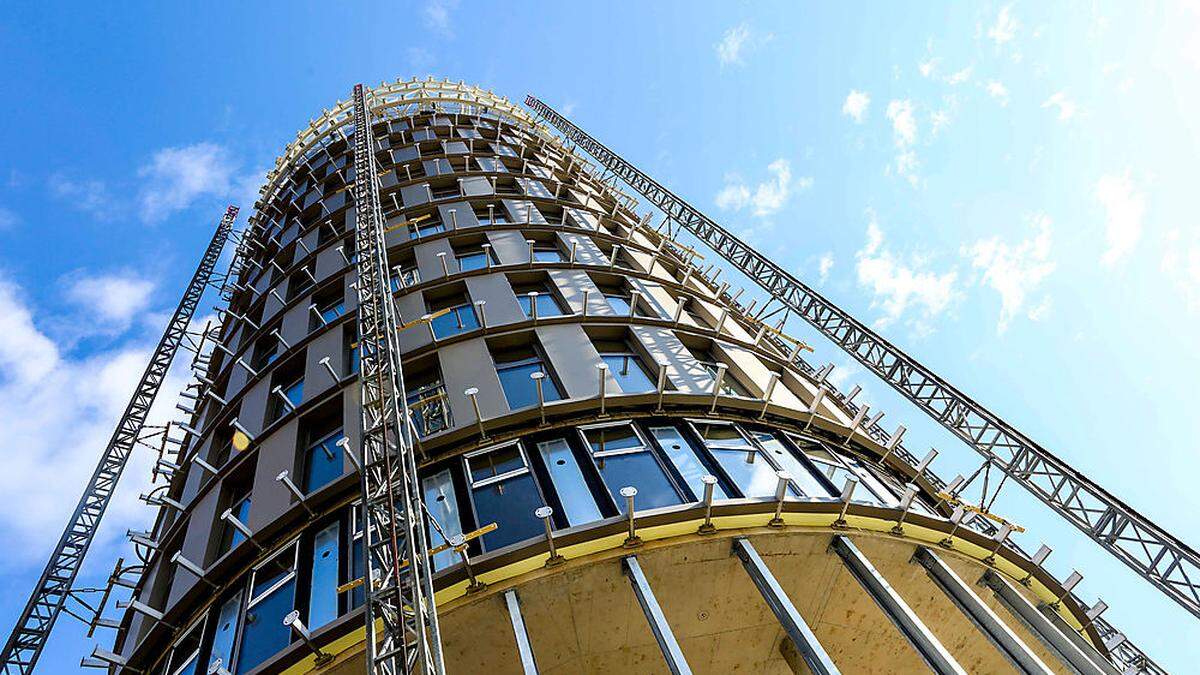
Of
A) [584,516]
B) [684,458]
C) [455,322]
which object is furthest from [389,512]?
[455,322]

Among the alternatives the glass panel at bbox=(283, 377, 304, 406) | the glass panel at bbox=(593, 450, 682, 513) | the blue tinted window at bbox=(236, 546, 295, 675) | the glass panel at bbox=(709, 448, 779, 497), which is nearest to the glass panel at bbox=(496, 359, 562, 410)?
the glass panel at bbox=(593, 450, 682, 513)

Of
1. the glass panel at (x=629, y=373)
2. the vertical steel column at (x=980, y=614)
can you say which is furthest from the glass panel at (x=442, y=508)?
the vertical steel column at (x=980, y=614)

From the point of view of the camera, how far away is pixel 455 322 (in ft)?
52.1

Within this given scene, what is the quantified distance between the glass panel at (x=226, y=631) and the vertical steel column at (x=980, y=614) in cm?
1016

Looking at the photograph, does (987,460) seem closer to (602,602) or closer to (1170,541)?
(1170,541)

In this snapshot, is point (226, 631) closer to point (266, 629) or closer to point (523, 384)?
point (266, 629)

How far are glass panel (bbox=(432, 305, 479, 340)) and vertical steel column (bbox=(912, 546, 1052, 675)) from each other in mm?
9819

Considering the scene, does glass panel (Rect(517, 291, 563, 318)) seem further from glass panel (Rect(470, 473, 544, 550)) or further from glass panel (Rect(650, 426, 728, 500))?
glass panel (Rect(470, 473, 544, 550))

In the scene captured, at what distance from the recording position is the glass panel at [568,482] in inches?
394

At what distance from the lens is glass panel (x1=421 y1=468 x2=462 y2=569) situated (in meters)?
9.63

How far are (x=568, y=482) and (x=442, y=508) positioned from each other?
1.96 metres

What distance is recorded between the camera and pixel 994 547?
1142 cm

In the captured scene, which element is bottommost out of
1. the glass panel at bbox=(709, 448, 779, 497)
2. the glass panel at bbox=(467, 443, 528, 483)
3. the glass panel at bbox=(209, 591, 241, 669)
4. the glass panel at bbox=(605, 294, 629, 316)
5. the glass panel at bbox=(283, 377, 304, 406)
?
the glass panel at bbox=(709, 448, 779, 497)

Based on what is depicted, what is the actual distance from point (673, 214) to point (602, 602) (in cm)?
2567
